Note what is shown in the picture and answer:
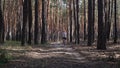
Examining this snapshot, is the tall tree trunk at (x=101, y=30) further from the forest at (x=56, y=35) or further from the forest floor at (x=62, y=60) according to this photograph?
the forest floor at (x=62, y=60)

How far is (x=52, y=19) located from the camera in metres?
76.1

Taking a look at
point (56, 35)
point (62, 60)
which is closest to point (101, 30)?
point (62, 60)

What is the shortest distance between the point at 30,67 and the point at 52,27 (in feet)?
205

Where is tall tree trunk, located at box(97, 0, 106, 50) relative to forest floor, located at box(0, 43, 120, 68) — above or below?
above

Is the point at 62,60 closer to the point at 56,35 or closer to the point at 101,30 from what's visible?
the point at 101,30

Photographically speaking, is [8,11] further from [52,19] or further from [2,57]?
[2,57]

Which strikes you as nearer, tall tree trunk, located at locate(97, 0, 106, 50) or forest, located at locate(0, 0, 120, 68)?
forest, located at locate(0, 0, 120, 68)

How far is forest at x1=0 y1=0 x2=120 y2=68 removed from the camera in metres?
14.4

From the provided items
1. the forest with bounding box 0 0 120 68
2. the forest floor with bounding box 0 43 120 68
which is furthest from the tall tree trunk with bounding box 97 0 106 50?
the forest floor with bounding box 0 43 120 68

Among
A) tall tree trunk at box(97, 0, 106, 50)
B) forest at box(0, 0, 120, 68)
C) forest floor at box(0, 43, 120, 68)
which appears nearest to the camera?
forest floor at box(0, 43, 120, 68)

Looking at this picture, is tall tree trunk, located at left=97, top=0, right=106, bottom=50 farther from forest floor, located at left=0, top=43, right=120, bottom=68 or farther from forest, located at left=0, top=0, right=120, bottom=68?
forest floor, located at left=0, top=43, right=120, bottom=68

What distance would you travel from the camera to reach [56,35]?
78312 millimetres

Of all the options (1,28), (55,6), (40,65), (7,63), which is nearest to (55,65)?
(40,65)

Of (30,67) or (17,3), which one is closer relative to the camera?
(30,67)
